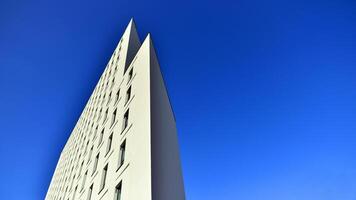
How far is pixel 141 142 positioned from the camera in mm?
11797

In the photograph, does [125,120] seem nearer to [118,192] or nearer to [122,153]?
[122,153]

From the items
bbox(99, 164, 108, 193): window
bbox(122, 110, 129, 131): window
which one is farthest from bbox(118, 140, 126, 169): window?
bbox(99, 164, 108, 193): window

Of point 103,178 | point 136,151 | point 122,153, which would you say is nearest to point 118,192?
point 136,151

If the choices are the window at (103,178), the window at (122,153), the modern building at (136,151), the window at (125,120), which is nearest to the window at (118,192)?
the modern building at (136,151)

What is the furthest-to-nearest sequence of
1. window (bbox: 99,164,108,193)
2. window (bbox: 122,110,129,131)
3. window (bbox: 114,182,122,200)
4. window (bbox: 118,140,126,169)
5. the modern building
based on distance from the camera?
1. window (bbox: 122,110,129,131)
2. window (bbox: 99,164,108,193)
3. window (bbox: 118,140,126,169)
4. window (bbox: 114,182,122,200)
5. the modern building

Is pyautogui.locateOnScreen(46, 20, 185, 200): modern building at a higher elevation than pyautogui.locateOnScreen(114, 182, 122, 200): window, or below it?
higher

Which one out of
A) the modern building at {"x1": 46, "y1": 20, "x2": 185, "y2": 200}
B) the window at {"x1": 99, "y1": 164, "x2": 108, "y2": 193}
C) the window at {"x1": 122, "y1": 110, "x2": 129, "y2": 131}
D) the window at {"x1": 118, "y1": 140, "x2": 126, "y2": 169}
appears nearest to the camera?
the modern building at {"x1": 46, "y1": 20, "x2": 185, "y2": 200}

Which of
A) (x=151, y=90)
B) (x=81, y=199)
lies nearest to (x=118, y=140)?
(x=151, y=90)

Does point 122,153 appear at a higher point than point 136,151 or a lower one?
higher

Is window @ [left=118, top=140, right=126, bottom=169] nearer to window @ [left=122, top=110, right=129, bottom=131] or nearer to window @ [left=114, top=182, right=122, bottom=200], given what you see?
window @ [left=114, top=182, right=122, bottom=200]

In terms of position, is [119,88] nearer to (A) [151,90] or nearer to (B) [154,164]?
(A) [151,90]

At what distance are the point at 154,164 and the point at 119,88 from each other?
12096mm

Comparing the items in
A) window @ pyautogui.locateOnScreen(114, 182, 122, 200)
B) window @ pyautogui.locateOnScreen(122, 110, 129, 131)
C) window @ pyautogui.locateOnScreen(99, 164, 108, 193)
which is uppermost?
window @ pyautogui.locateOnScreen(122, 110, 129, 131)

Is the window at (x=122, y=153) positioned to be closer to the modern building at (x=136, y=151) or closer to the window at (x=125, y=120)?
the modern building at (x=136, y=151)
